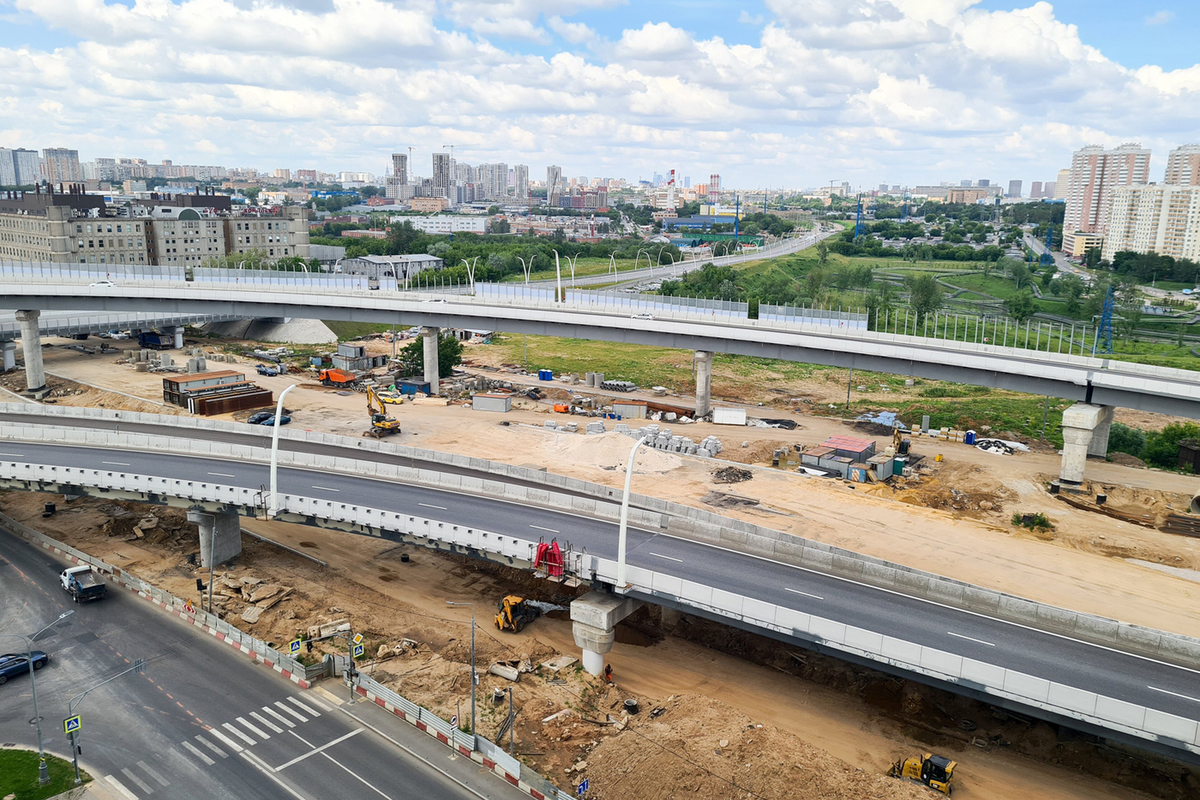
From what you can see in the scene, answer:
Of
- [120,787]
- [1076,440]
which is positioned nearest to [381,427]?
[120,787]

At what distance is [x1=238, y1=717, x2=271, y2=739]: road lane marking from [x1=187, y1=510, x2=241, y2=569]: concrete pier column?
14.1 m

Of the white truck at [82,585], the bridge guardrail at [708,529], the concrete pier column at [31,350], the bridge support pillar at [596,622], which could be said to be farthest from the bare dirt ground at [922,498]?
the white truck at [82,585]

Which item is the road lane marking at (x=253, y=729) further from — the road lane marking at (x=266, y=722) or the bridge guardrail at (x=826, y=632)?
the bridge guardrail at (x=826, y=632)

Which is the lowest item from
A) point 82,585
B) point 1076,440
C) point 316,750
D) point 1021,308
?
point 316,750

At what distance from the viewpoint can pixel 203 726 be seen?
31.0 meters

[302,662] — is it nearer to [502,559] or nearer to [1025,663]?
[502,559]

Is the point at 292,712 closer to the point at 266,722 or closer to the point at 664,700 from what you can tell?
the point at 266,722

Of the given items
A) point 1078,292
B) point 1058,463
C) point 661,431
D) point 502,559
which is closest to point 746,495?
point 661,431

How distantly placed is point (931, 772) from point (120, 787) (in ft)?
92.7

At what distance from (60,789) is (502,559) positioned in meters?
17.8

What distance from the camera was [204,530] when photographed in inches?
1722

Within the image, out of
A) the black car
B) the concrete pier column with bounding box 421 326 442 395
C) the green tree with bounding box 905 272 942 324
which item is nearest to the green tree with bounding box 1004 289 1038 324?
the green tree with bounding box 905 272 942 324

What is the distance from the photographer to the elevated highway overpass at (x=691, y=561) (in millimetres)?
27812

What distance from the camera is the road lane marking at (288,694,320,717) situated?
105 feet
